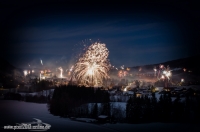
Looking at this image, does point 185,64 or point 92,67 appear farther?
point 185,64

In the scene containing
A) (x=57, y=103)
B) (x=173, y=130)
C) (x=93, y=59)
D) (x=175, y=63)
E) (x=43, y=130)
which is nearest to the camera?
(x=43, y=130)

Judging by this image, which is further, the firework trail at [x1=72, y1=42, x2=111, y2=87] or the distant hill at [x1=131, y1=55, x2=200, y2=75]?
the distant hill at [x1=131, y1=55, x2=200, y2=75]

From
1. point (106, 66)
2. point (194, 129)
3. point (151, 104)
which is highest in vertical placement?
point (106, 66)

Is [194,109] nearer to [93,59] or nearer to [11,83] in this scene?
[93,59]

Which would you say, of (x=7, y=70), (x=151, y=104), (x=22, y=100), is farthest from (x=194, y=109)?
(x=7, y=70)

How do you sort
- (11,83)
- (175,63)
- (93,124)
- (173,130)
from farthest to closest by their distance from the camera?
(175,63) → (11,83) → (93,124) → (173,130)

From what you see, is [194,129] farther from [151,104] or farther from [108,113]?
[108,113]

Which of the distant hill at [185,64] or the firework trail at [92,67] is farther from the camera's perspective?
the distant hill at [185,64]

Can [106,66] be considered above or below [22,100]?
above

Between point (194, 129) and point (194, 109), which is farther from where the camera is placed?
point (194, 109)
